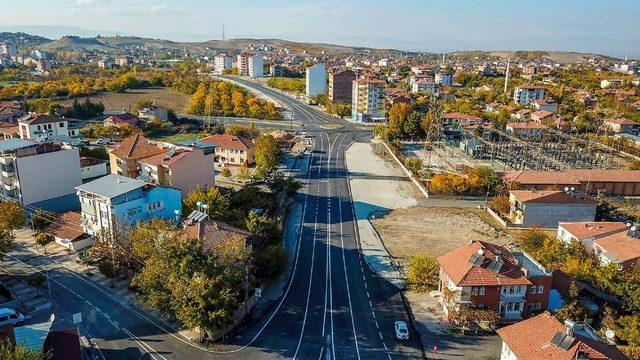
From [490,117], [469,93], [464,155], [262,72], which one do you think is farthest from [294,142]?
[262,72]

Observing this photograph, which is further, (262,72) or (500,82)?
(262,72)

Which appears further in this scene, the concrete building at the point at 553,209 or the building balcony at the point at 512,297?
the concrete building at the point at 553,209

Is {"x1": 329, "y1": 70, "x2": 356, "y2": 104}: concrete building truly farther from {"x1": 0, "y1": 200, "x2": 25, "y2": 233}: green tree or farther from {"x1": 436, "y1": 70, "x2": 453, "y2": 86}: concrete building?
{"x1": 0, "y1": 200, "x2": 25, "y2": 233}: green tree

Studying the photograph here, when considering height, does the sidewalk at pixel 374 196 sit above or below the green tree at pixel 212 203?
below

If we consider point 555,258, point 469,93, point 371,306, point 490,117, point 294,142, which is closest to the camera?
point 371,306

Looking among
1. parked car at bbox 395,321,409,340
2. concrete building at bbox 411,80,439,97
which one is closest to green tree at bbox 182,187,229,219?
parked car at bbox 395,321,409,340

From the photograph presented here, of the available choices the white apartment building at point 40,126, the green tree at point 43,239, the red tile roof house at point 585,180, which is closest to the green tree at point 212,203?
the green tree at point 43,239

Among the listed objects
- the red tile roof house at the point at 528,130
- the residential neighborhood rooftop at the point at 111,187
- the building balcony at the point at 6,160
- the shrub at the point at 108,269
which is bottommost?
the shrub at the point at 108,269

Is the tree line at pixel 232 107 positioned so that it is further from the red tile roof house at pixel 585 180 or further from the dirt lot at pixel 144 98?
the red tile roof house at pixel 585 180

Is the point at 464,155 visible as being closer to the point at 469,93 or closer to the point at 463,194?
the point at 463,194
